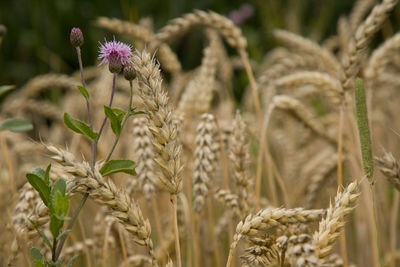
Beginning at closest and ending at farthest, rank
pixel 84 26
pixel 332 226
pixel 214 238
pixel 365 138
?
pixel 332 226, pixel 365 138, pixel 214 238, pixel 84 26

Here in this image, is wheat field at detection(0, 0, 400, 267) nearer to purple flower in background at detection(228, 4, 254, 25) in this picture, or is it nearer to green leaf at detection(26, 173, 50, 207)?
green leaf at detection(26, 173, 50, 207)

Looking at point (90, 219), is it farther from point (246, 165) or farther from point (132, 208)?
point (132, 208)

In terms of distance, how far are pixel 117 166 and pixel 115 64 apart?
0.18 m

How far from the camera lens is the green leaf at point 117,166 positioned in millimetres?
757

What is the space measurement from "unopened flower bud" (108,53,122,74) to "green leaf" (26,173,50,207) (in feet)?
0.70

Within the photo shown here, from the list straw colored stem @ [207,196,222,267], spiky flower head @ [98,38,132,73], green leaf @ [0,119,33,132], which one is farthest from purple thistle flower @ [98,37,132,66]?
straw colored stem @ [207,196,222,267]

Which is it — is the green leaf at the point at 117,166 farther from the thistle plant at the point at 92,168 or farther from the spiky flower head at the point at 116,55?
the spiky flower head at the point at 116,55

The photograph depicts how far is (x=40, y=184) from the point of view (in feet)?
2.33

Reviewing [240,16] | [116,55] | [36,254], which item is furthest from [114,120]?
[240,16]

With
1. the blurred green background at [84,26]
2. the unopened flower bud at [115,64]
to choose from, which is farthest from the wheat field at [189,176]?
the blurred green background at [84,26]

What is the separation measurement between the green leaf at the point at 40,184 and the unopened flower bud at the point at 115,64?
0.21 metres

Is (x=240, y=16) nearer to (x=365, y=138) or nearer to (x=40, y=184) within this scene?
(x=365, y=138)

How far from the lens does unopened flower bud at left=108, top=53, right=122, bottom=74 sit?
0.74m

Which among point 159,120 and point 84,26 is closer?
point 159,120
